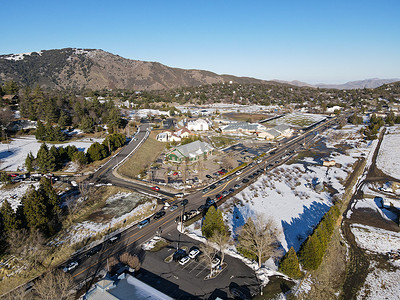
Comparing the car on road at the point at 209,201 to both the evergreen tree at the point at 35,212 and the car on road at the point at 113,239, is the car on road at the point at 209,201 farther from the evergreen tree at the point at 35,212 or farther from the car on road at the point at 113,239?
the evergreen tree at the point at 35,212

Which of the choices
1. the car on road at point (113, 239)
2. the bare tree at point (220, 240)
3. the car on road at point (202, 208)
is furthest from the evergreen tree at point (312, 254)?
the car on road at point (113, 239)

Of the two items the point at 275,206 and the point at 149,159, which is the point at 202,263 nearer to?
the point at 275,206

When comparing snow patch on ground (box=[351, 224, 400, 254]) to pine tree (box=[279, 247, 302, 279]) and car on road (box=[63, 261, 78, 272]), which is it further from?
car on road (box=[63, 261, 78, 272])

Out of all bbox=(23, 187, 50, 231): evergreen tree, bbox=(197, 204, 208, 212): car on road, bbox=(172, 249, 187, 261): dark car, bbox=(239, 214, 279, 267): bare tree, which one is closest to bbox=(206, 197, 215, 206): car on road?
bbox=(197, 204, 208, 212): car on road

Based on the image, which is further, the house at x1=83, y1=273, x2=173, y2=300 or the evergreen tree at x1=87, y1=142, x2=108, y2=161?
the evergreen tree at x1=87, y1=142, x2=108, y2=161

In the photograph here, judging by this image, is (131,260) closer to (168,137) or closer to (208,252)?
(208,252)

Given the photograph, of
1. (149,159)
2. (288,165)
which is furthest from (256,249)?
(149,159)
